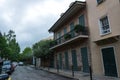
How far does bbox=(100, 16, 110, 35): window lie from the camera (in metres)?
13.1

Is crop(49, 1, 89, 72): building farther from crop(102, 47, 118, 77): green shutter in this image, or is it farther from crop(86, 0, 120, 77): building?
crop(102, 47, 118, 77): green shutter

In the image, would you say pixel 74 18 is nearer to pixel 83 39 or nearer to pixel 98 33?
pixel 83 39

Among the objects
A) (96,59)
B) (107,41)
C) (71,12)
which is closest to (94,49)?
(96,59)

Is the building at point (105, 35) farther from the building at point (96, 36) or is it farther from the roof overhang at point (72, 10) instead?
the roof overhang at point (72, 10)

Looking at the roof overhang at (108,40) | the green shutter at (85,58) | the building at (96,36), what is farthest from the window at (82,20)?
the roof overhang at (108,40)

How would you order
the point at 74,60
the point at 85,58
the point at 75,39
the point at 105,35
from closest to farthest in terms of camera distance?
1. the point at 105,35
2. the point at 85,58
3. the point at 75,39
4. the point at 74,60

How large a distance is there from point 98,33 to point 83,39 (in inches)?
110

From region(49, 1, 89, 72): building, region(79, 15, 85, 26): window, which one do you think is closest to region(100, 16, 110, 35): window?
region(49, 1, 89, 72): building

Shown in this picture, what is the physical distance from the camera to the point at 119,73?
1162 cm

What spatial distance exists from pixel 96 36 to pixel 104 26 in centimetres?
124

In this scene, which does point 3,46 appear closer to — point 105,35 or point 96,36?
point 96,36

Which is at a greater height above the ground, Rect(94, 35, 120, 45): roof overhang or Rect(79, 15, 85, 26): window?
Rect(79, 15, 85, 26): window

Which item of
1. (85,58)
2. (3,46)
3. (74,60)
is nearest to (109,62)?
(85,58)

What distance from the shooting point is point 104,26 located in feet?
44.2
